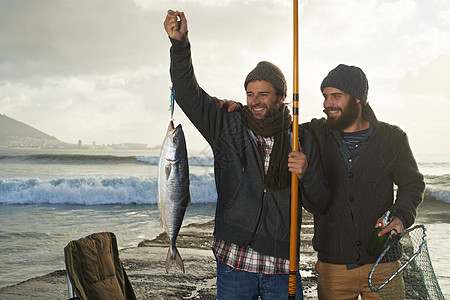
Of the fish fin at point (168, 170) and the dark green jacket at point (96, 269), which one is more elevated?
the fish fin at point (168, 170)

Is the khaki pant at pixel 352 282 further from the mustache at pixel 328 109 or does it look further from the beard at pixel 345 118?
the mustache at pixel 328 109

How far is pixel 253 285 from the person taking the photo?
2738 mm

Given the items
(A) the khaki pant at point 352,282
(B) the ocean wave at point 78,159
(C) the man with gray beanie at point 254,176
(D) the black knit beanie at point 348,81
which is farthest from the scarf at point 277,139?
(B) the ocean wave at point 78,159

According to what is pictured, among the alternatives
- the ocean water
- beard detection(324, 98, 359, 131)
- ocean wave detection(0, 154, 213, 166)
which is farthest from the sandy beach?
ocean wave detection(0, 154, 213, 166)

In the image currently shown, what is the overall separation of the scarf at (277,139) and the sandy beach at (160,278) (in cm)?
319

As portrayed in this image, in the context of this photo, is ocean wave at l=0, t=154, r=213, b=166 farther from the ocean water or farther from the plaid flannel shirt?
the plaid flannel shirt

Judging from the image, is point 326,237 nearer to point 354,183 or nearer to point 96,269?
point 354,183

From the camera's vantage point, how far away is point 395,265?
126 inches

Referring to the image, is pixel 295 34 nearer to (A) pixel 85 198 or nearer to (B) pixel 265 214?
(B) pixel 265 214

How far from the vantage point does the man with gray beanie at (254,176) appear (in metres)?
2.73

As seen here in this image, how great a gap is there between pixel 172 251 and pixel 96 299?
966 mm

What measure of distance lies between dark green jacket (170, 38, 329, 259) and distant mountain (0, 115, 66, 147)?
4412 cm

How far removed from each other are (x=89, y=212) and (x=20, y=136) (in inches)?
1463

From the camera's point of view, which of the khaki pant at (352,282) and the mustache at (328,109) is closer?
the khaki pant at (352,282)
